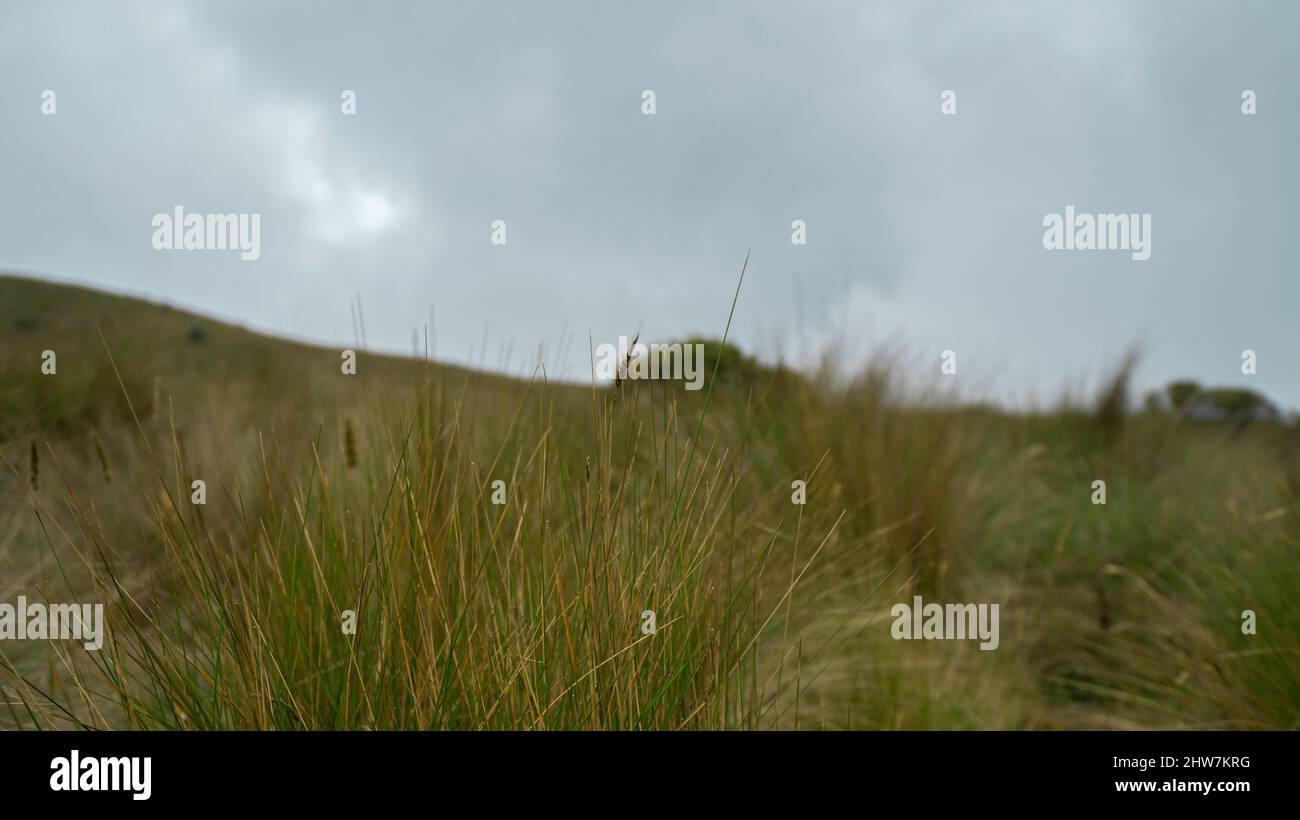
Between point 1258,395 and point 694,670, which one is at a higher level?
point 1258,395

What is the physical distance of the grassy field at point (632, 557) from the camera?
1.47 meters

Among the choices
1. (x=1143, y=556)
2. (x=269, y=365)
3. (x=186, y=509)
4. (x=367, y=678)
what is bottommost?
(x=1143, y=556)

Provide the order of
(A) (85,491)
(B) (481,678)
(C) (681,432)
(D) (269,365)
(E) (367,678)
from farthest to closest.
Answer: (D) (269,365), (A) (85,491), (C) (681,432), (E) (367,678), (B) (481,678)

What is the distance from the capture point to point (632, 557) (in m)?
1.47

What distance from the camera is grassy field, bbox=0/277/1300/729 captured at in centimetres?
147

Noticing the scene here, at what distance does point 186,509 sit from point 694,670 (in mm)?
1119
